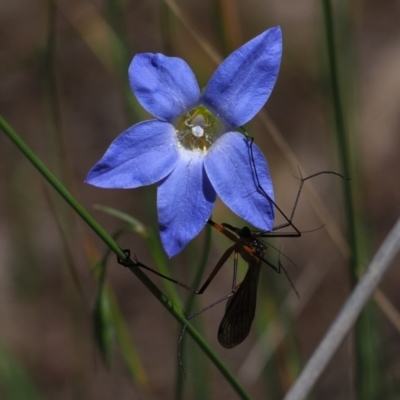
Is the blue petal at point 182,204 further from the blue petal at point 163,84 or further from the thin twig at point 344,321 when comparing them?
the thin twig at point 344,321

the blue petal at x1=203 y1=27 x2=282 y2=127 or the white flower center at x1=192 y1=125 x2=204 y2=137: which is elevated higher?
the blue petal at x1=203 y1=27 x2=282 y2=127

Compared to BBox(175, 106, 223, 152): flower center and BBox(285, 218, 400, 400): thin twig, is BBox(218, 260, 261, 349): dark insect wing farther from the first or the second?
BBox(175, 106, 223, 152): flower center

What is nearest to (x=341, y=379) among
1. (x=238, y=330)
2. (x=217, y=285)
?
(x=217, y=285)

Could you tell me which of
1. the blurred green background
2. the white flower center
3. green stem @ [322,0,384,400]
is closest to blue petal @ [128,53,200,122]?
the white flower center

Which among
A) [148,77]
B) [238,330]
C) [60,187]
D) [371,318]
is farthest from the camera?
[371,318]

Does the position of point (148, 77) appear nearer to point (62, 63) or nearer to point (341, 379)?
point (341, 379)

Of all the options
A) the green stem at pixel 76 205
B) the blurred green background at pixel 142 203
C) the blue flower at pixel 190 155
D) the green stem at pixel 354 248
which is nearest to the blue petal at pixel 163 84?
the blue flower at pixel 190 155
